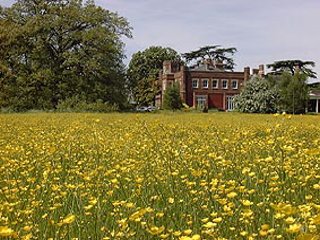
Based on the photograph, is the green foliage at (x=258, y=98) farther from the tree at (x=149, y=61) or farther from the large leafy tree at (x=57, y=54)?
the tree at (x=149, y=61)

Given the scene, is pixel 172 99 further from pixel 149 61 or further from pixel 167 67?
pixel 149 61

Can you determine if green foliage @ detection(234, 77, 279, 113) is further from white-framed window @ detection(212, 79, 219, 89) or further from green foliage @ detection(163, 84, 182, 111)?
white-framed window @ detection(212, 79, 219, 89)

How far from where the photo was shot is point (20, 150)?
22.9 feet

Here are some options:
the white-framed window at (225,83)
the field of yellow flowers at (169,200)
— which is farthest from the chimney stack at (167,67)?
the field of yellow flowers at (169,200)

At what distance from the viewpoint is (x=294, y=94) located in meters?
46.0

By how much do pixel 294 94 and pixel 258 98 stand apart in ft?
11.8

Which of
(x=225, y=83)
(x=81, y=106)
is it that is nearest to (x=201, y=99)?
(x=225, y=83)

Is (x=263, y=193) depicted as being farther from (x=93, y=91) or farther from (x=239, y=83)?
(x=239, y=83)

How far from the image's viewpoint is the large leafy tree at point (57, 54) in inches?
1588

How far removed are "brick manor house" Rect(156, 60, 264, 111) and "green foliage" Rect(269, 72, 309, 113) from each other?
19.3 m

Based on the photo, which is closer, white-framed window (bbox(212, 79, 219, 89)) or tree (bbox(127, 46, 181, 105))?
white-framed window (bbox(212, 79, 219, 89))

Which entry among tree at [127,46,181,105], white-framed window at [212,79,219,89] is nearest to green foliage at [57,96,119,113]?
white-framed window at [212,79,219,89]

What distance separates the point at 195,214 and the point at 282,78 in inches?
1890

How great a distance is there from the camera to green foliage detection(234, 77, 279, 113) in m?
48.3
